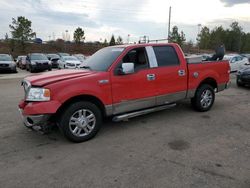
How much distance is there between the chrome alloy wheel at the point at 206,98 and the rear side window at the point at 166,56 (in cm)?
132

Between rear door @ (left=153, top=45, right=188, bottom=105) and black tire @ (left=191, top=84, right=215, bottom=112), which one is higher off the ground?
rear door @ (left=153, top=45, right=188, bottom=105)

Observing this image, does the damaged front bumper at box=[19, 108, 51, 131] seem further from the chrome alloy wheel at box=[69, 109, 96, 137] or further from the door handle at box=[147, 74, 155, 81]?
the door handle at box=[147, 74, 155, 81]

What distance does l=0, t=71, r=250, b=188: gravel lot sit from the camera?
3160 mm

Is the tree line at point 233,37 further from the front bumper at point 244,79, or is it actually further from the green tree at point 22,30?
the front bumper at point 244,79

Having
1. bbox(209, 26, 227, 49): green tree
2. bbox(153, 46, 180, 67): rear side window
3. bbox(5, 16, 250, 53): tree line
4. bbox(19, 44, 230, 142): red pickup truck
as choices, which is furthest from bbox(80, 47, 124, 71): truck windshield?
bbox(209, 26, 227, 49): green tree

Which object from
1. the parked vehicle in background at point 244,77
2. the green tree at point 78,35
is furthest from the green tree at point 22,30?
the parked vehicle in background at point 244,77

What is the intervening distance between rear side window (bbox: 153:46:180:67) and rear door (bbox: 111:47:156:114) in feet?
1.14

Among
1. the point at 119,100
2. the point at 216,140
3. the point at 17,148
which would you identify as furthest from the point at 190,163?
the point at 17,148

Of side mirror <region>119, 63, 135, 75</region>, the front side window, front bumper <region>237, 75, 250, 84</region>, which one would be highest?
the front side window

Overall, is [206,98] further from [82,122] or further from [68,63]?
[68,63]

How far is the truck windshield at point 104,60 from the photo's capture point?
487 cm

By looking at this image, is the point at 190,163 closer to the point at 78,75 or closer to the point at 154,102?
the point at 154,102

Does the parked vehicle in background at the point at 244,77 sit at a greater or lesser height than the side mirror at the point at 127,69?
lesser

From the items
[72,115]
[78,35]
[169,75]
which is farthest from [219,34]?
[72,115]
